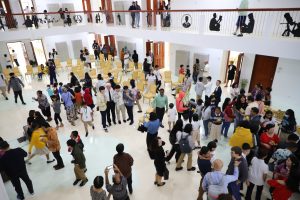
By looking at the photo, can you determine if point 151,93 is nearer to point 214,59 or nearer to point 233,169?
point 214,59

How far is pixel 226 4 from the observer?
434 inches

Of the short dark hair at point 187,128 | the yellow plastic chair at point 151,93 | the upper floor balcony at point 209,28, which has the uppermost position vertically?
the upper floor balcony at point 209,28

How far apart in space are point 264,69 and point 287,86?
1397 mm

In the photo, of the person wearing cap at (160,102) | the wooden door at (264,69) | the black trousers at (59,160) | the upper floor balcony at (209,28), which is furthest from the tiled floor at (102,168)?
the wooden door at (264,69)

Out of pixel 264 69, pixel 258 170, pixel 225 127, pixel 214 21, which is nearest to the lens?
pixel 258 170

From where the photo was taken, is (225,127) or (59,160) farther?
(225,127)

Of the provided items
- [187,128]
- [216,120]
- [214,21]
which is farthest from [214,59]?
[187,128]

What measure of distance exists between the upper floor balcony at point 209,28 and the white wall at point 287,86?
1.56 m

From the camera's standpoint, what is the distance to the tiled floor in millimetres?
5719

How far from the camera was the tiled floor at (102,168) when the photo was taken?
5.72 m

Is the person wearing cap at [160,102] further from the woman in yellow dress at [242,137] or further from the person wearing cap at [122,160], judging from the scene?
the person wearing cap at [122,160]

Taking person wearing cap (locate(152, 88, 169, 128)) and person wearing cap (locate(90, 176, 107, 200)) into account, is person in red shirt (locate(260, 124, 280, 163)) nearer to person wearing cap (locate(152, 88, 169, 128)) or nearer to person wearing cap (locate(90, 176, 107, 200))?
person wearing cap (locate(152, 88, 169, 128))

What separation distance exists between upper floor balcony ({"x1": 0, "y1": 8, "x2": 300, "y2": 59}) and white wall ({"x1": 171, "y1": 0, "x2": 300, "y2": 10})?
0.36 meters

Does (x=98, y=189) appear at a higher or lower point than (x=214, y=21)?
lower
